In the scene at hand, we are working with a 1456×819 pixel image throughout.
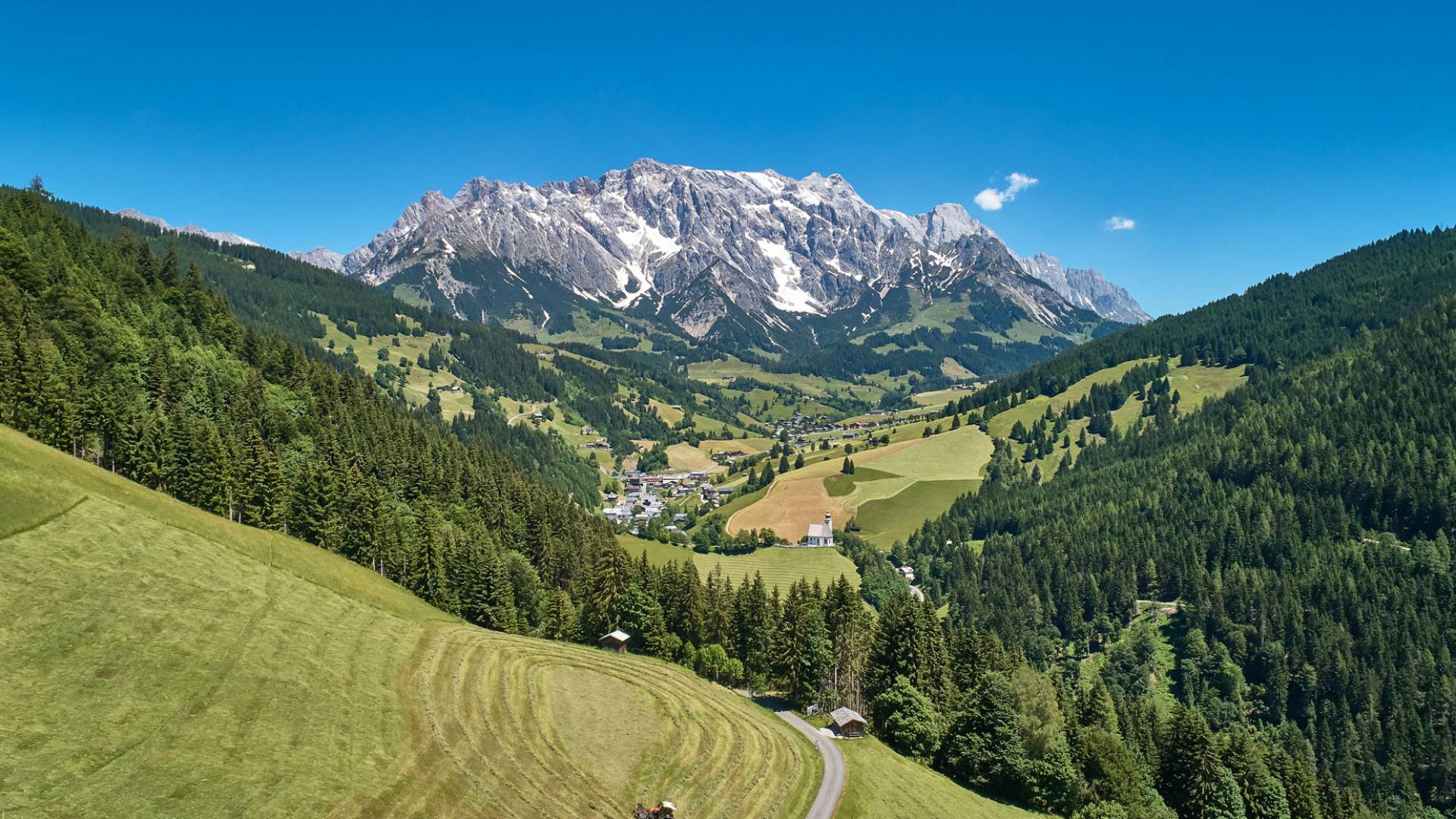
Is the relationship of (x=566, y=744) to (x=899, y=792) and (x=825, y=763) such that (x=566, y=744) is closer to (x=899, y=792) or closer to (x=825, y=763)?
(x=825, y=763)

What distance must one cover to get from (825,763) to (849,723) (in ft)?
32.5

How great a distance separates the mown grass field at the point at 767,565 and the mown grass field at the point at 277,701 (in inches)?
3917

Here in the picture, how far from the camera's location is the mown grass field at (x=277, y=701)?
43.8m

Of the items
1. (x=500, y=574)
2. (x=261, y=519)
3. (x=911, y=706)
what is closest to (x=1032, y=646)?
(x=911, y=706)

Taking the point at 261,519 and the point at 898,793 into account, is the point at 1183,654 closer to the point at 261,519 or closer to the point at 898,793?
the point at 898,793

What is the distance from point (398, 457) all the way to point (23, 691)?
7180cm

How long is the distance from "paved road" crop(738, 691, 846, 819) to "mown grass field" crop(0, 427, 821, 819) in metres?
1.19

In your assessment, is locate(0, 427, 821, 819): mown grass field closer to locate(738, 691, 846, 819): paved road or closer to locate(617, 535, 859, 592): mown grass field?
locate(738, 691, 846, 819): paved road

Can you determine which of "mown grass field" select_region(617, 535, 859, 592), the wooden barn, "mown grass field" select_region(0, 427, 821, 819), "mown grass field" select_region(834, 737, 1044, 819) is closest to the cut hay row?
"mown grass field" select_region(0, 427, 821, 819)

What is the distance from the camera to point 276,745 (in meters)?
48.0

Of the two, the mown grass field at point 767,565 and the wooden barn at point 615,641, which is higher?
the wooden barn at point 615,641

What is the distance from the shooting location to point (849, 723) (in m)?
78.2

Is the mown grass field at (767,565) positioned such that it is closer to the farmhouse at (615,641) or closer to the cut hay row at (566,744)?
the farmhouse at (615,641)

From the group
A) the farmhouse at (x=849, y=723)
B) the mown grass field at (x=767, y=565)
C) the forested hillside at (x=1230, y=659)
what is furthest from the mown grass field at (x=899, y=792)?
the mown grass field at (x=767, y=565)
